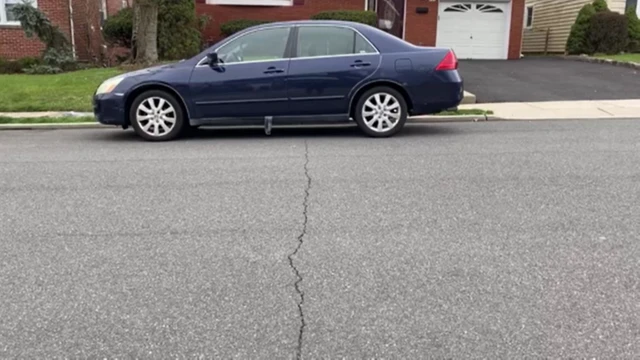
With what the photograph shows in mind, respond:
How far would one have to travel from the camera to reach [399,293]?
12.3 ft

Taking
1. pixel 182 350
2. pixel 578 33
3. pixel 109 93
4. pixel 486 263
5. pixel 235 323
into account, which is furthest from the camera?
pixel 578 33

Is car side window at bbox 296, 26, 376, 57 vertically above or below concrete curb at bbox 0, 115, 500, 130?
above

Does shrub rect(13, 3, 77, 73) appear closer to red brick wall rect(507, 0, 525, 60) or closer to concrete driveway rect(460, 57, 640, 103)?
concrete driveway rect(460, 57, 640, 103)

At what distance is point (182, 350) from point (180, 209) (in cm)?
254

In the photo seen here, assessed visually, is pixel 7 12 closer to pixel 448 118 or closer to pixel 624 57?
pixel 448 118

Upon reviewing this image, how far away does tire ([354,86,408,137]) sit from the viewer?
891 centimetres

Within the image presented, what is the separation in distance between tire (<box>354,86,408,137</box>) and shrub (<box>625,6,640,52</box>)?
17.0 metres

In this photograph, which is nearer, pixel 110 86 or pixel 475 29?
pixel 110 86

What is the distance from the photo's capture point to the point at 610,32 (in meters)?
21.8

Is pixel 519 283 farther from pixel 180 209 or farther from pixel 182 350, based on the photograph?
pixel 180 209

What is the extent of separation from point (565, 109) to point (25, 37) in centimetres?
1584

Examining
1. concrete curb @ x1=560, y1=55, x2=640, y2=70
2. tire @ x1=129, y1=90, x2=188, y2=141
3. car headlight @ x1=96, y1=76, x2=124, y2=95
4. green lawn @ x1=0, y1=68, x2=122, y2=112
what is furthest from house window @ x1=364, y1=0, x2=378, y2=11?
car headlight @ x1=96, y1=76, x2=124, y2=95

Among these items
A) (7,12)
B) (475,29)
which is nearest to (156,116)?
(7,12)

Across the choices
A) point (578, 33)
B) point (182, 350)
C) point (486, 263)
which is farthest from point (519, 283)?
point (578, 33)
